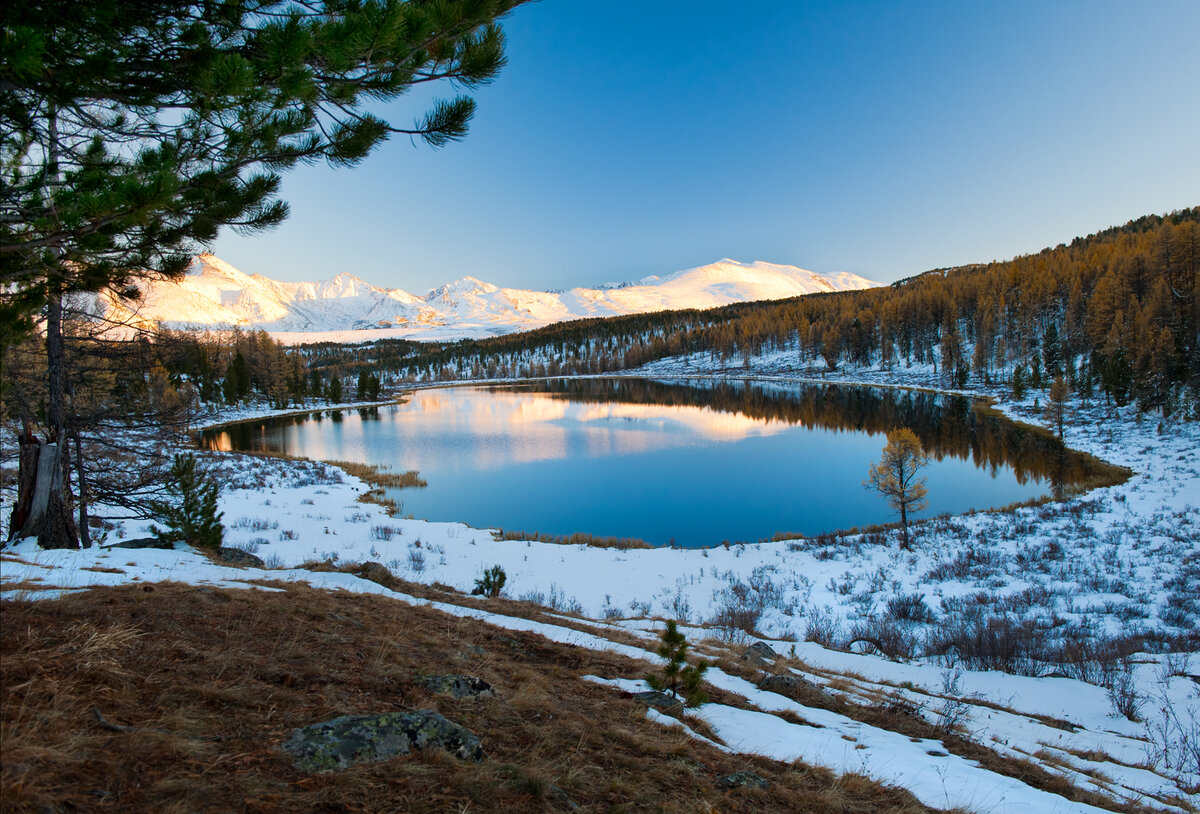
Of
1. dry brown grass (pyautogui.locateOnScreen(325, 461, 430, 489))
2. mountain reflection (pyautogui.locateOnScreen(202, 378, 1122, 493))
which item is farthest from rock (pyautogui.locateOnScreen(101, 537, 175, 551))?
mountain reflection (pyautogui.locateOnScreen(202, 378, 1122, 493))

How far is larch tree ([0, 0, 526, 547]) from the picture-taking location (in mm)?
3727

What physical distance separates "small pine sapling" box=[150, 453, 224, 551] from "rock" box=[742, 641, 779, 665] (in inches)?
412

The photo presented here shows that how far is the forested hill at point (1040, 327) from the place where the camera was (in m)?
46.4

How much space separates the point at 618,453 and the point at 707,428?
14682mm

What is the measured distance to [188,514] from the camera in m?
11.1

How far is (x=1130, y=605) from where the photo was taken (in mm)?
13172

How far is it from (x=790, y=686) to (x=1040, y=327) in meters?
95.2

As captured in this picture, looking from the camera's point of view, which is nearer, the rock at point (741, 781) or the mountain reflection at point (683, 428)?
the rock at point (741, 781)

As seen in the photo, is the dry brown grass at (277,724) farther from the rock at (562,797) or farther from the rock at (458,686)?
the rock at (458,686)

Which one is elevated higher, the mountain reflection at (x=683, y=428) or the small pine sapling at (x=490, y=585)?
the small pine sapling at (x=490, y=585)

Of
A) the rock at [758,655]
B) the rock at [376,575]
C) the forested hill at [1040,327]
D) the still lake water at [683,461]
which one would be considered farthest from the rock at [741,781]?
the forested hill at [1040,327]

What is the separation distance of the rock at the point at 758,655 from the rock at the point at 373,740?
565 cm

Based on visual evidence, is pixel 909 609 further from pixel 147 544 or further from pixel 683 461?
pixel 683 461

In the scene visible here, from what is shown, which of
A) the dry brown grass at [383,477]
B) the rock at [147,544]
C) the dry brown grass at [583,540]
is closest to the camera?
the rock at [147,544]
